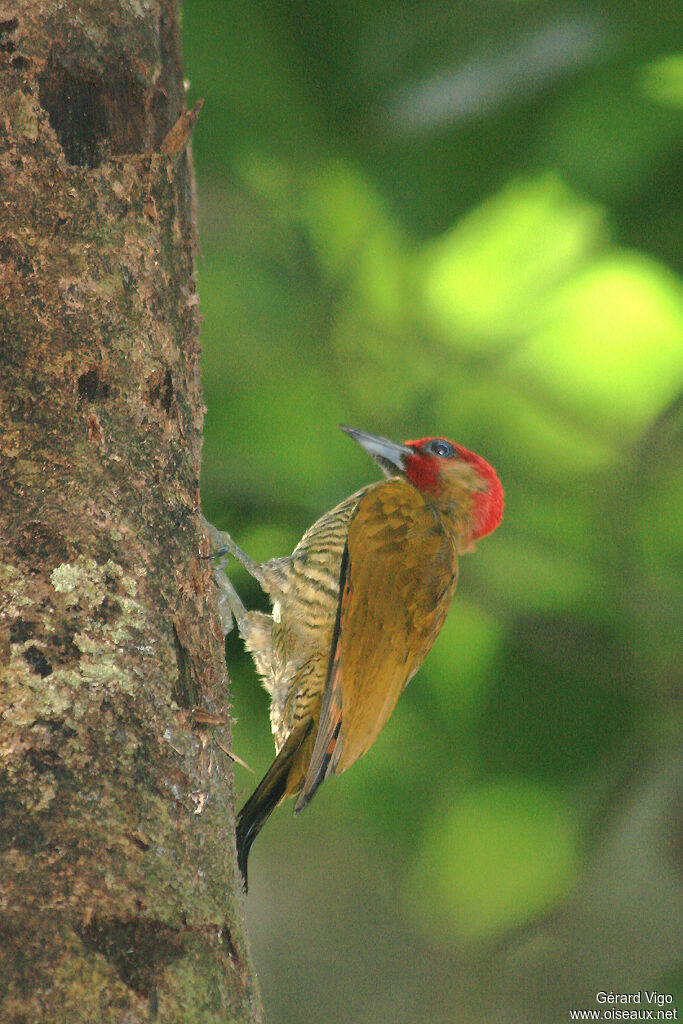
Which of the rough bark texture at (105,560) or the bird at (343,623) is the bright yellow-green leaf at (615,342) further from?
the rough bark texture at (105,560)

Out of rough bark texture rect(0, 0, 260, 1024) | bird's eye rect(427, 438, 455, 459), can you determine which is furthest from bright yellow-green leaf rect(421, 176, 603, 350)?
rough bark texture rect(0, 0, 260, 1024)

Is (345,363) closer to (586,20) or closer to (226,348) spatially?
(226,348)

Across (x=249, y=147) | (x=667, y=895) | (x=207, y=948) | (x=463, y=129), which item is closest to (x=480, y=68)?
(x=463, y=129)

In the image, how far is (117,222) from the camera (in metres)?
1.96

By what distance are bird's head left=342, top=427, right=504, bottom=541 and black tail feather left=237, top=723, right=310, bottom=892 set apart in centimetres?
111

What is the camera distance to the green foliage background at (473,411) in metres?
4.37

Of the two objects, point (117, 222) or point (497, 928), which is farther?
point (497, 928)

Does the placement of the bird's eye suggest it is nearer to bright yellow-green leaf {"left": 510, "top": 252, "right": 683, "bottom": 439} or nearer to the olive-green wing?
the olive-green wing

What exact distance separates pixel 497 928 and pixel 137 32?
4013mm

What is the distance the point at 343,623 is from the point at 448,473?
3.22 feet

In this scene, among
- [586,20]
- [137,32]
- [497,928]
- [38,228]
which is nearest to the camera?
[38,228]

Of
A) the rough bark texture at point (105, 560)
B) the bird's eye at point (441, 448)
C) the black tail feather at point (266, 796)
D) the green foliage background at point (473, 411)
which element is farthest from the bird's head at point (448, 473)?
the rough bark texture at point (105, 560)

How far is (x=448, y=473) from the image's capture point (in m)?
3.83

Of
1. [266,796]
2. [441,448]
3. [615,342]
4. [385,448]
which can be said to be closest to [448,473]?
[441,448]
